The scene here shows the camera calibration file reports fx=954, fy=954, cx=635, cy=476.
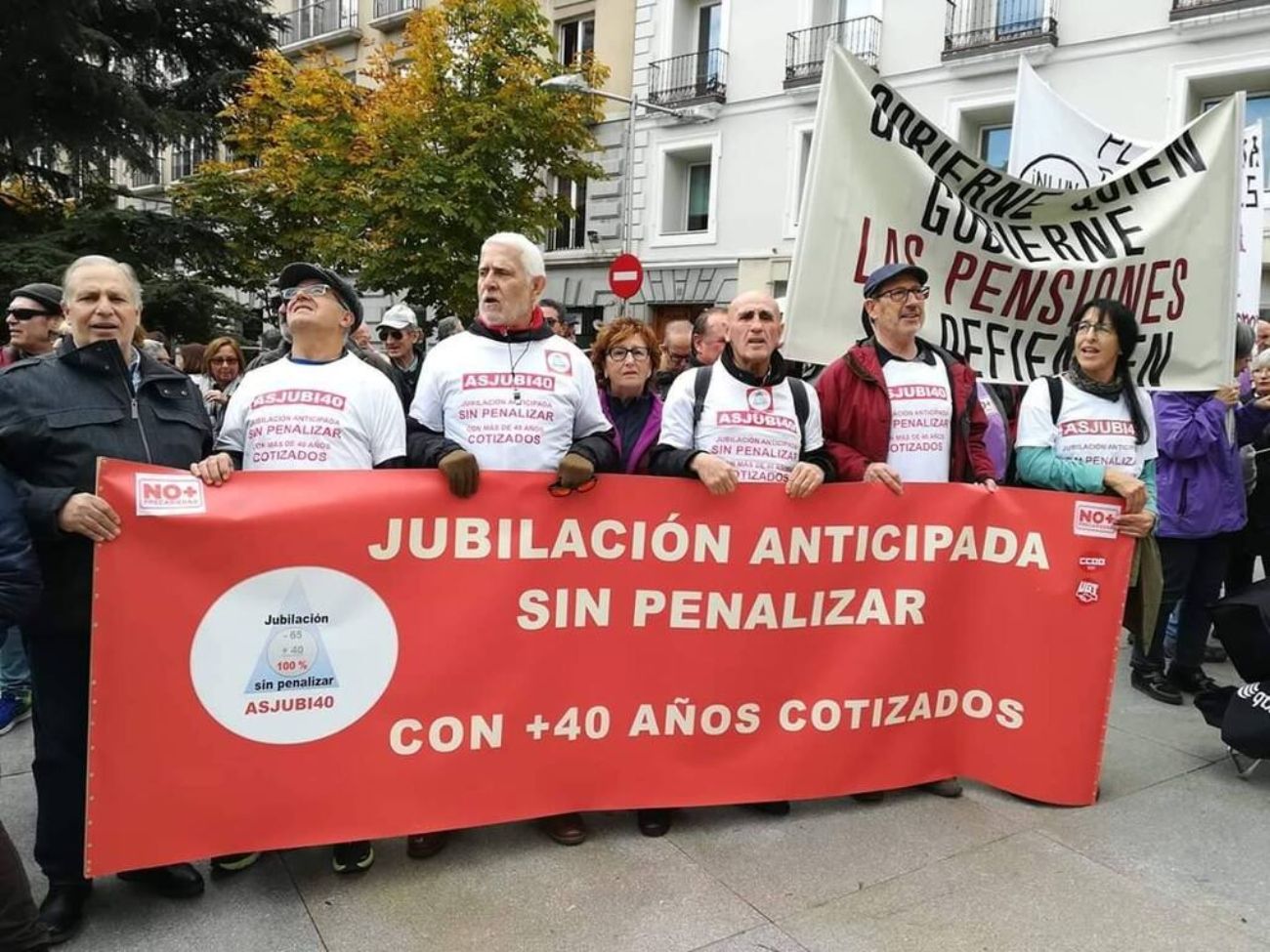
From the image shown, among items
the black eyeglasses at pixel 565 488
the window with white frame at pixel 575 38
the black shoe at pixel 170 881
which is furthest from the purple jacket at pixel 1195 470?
the window with white frame at pixel 575 38

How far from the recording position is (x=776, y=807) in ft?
10.9

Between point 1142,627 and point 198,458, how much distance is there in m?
3.41

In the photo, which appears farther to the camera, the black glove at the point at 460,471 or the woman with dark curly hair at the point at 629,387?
the woman with dark curly hair at the point at 629,387

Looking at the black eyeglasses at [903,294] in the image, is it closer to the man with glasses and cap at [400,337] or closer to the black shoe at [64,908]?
the black shoe at [64,908]

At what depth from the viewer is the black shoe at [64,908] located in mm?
2486

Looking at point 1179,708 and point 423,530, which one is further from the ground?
point 423,530

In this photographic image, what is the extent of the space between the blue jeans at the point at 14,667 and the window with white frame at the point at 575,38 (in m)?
19.5

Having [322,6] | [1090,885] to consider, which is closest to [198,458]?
[1090,885]

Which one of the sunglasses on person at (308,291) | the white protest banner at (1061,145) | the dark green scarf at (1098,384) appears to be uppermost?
the white protest banner at (1061,145)

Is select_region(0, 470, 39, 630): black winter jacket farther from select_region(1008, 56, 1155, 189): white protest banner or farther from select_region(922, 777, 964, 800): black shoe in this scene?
select_region(1008, 56, 1155, 189): white protest banner

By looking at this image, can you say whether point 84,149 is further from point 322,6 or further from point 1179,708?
point 1179,708

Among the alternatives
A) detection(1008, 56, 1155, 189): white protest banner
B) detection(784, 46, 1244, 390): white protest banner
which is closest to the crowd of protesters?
detection(784, 46, 1244, 390): white protest banner

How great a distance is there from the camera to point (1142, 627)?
12.1ft

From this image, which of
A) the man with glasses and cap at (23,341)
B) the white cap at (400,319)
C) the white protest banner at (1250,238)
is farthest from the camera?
the white cap at (400,319)
